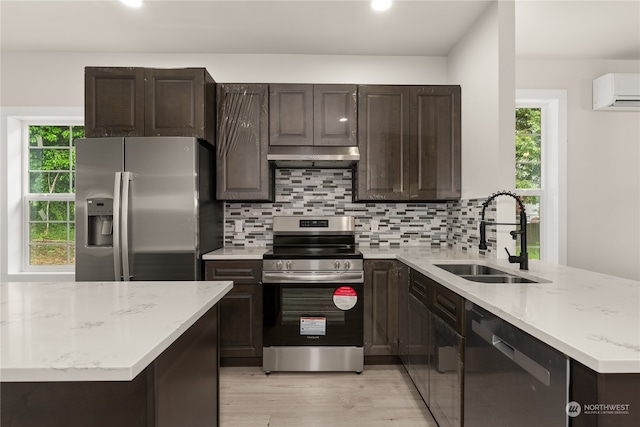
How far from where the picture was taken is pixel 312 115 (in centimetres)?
310

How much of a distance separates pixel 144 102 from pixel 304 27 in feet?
4.57

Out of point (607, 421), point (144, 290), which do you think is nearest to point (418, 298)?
point (607, 421)

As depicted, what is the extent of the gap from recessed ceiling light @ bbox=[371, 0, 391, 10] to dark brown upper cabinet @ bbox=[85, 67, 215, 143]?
1.38 m

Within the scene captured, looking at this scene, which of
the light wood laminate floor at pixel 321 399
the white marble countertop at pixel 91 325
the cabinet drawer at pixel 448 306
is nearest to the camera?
the white marble countertop at pixel 91 325

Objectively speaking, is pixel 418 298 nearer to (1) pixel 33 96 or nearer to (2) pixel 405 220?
(2) pixel 405 220

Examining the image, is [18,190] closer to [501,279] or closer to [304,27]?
[304,27]

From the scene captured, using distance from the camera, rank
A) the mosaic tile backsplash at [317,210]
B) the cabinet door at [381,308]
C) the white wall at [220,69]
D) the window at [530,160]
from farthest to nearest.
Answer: the window at [530,160]
the mosaic tile backsplash at [317,210]
the white wall at [220,69]
the cabinet door at [381,308]

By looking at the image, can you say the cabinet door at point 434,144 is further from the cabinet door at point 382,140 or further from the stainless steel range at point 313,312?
the stainless steel range at point 313,312

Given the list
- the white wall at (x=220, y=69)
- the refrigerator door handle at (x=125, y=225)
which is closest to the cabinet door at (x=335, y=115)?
the white wall at (x=220, y=69)

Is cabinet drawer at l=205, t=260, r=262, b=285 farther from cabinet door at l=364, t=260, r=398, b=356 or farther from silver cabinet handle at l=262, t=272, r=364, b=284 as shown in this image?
cabinet door at l=364, t=260, r=398, b=356

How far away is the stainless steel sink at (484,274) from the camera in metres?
2.00

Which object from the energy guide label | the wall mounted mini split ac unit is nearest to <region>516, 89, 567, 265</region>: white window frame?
the wall mounted mini split ac unit

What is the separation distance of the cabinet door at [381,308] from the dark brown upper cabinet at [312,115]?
1.11 meters

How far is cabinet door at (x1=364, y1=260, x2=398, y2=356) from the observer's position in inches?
112
